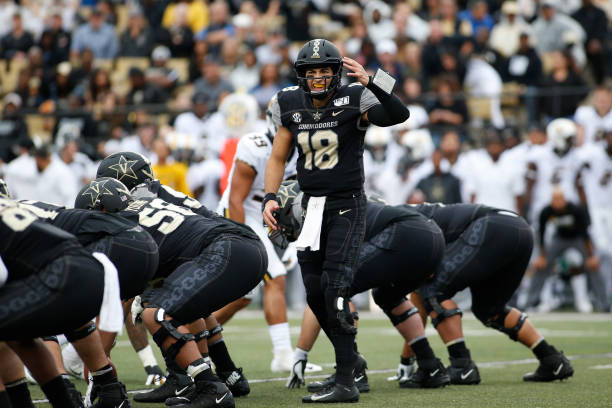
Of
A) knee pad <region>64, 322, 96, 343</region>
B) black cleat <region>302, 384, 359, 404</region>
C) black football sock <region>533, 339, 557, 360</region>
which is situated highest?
knee pad <region>64, 322, 96, 343</region>

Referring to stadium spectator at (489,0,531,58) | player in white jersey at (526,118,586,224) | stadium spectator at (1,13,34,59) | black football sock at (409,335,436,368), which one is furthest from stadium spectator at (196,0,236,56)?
black football sock at (409,335,436,368)

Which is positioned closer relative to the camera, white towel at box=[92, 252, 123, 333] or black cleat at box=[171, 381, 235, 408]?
white towel at box=[92, 252, 123, 333]

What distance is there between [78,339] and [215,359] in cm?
162

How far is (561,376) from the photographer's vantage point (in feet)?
22.8

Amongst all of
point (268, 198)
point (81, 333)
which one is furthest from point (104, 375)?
point (268, 198)

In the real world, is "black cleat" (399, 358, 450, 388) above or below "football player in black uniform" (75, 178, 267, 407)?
below

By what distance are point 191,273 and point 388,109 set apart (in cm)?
140

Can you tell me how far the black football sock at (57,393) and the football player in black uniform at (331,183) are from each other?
5.15ft

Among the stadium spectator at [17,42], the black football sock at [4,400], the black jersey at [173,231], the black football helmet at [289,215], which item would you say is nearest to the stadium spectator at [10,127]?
the stadium spectator at [17,42]

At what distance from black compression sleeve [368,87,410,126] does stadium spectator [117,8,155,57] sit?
12447mm

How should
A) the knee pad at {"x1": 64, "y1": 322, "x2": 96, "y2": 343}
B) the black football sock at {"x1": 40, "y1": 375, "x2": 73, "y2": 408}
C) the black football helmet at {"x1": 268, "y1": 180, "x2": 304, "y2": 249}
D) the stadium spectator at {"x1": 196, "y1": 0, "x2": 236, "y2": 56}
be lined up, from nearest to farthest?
the black football sock at {"x1": 40, "y1": 375, "x2": 73, "y2": 408} → the knee pad at {"x1": 64, "y1": 322, "x2": 96, "y2": 343} → the black football helmet at {"x1": 268, "y1": 180, "x2": 304, "y2": 249} → the stadium spectator at {"x1": 196, "y1": 0, "x2": 236, "y2": 56}

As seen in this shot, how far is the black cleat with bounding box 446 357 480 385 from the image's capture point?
6938 millimetres

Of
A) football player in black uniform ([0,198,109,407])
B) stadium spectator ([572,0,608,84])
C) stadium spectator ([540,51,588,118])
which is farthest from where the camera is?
stadium spectator ([572,0,608,84])

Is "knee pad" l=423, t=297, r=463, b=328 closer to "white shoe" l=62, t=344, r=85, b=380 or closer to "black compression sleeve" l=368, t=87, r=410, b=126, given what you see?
"black compression sleeve" l=368, t=87, r=410, b=126
